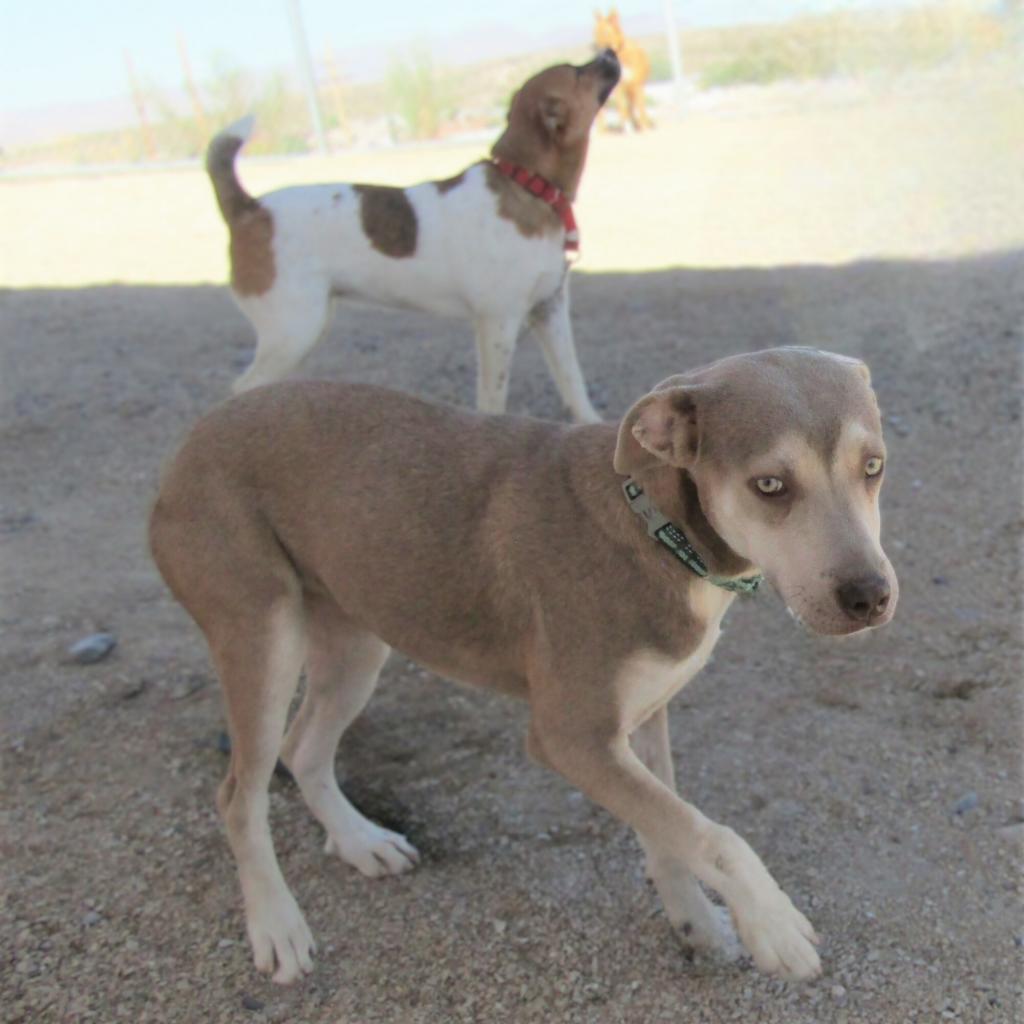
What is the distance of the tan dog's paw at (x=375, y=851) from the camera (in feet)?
11.4

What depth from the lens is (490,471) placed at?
3.14m

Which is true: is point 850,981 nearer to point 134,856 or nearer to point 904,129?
point 134,856

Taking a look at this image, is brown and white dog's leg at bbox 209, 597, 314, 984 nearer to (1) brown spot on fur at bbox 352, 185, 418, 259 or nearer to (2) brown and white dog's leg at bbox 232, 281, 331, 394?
(2) brown and white dog's leg at bbox 232, 281, 331, 394

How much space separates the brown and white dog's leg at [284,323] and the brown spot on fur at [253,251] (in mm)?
57

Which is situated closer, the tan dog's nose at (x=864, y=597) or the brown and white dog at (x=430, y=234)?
the tan dog's nose at (x=864, y=597)

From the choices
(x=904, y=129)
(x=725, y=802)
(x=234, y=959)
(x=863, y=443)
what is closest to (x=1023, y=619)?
(x=725, y=802)

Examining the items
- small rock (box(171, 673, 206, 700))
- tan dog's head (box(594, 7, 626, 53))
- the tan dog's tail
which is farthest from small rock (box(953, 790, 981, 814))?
tan dog's head (box(594, 7, 626, 53))

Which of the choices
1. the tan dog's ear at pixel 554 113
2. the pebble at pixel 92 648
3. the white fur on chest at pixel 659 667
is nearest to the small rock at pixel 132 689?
the pebble at pixel 92 648

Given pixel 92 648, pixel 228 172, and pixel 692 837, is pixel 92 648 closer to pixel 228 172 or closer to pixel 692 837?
pixel 228 172

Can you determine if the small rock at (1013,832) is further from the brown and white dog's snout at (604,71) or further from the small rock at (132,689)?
the brown and white dog's snout at (604,71)

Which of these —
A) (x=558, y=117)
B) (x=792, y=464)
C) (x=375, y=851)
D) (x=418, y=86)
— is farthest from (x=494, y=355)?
(x=418, y=86)

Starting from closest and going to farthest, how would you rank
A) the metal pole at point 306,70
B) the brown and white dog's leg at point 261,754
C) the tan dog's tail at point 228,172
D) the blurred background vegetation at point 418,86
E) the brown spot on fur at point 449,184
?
the brown and white dog's leg at point 261,754, the tan dog's tail at point 228,172, the brown spot on fur at point 449,184, the metal pole at point 306,70, the blurred background vegetation at point 418,86

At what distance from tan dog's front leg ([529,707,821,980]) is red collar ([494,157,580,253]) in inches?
140

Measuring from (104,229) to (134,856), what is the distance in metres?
12.3
